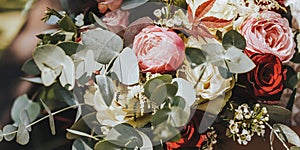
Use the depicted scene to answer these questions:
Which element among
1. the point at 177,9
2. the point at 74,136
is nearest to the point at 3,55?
the point at 74,136

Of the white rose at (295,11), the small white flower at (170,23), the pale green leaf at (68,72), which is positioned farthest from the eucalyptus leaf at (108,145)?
the white rose at (295,11)

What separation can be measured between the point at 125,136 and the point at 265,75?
10.1 inches

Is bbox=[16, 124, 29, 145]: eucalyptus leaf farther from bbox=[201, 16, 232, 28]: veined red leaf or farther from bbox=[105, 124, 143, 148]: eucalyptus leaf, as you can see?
bbox=[201, 16, 232, 28]: veined red leaf

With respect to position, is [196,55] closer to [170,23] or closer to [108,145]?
[170,23]

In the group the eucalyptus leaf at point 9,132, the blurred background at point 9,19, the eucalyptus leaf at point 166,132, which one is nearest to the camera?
the eucalyptus leaf at point 166,132

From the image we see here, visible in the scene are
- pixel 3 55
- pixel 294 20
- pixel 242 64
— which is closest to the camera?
pixel 242 64

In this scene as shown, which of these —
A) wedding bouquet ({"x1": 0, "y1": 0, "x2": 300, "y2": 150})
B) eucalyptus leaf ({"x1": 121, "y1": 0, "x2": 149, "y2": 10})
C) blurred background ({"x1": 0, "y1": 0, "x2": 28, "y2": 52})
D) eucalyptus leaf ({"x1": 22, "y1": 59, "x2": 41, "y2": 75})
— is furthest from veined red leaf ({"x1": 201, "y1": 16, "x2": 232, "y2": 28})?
blurred background ({"x1": 0, "y1": 0, "x2": 28, "y2": 52})

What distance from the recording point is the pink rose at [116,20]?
0.85 meters

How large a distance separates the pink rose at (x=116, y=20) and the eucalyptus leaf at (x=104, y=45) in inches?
2.4

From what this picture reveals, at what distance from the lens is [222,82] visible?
766 millimetres

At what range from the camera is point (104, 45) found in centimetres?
78

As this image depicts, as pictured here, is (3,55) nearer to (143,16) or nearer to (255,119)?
(143,16)

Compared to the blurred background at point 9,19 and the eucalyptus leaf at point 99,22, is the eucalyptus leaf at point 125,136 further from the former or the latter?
the blurred background at point 9,19

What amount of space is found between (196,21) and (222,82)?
116mm
